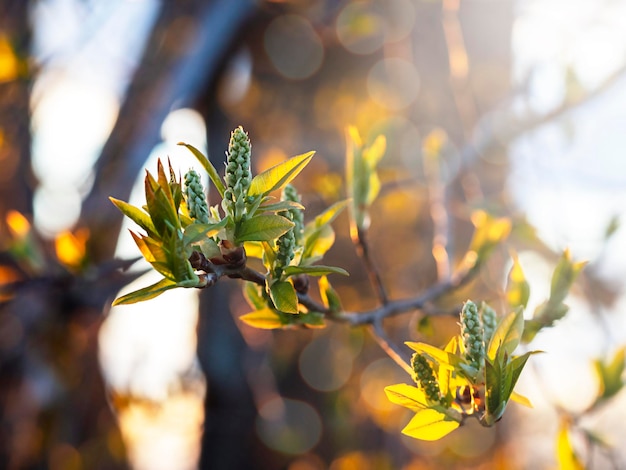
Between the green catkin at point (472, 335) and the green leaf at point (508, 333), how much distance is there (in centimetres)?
1

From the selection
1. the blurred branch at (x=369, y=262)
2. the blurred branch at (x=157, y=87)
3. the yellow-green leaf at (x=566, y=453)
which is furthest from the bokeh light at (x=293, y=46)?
the yellow-green leaf at (x=566, y=453)

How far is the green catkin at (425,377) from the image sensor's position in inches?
24.2

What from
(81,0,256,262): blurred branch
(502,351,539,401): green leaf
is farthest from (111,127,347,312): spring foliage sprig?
(81,0,256,262): blurred branch

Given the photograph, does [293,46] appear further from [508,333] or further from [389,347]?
[508,333]

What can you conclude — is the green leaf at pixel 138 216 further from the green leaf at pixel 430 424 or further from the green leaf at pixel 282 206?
the green leaf at pixel 430 424

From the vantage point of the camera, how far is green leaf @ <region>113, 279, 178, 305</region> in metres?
0.53

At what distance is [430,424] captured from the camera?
0.63 metres

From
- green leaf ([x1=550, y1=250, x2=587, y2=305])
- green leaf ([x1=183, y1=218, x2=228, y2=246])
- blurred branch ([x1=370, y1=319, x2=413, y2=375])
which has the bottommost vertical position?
blurred branch ([x1=370, y1=319, x2=413, y2=375])

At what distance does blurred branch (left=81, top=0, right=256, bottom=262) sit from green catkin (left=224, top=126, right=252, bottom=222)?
121 centimetres

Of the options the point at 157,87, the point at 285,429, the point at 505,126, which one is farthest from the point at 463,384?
the point at 285,429

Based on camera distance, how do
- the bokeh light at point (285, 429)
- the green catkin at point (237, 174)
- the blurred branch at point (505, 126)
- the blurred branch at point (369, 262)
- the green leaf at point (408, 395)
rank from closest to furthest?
the green catkin at point (237, 174), the green leaf at point (408, 395), the blurred branch at point (369, 262), the blurred branch at point (505, 126), the bokeh light at point (285, 429)

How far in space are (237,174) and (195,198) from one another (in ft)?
0.20

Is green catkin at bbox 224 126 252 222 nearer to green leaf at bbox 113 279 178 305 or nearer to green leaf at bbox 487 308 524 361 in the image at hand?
green leaf at bbox 113 279 178 305

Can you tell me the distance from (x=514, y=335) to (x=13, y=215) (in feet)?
3.79
